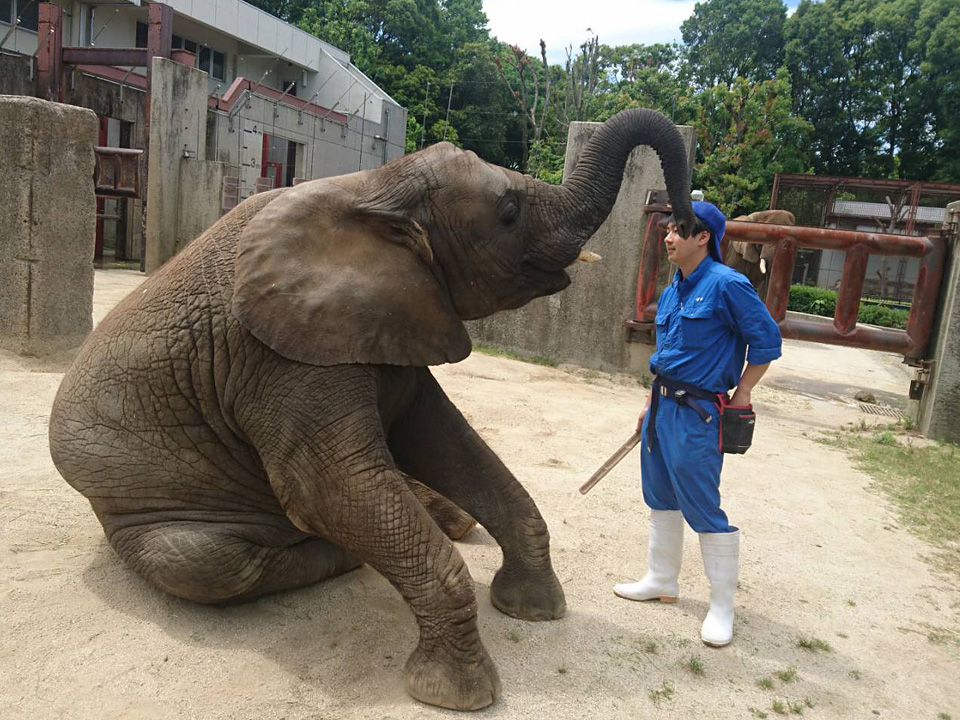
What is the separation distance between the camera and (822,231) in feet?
28.9

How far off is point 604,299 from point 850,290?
2.66 m

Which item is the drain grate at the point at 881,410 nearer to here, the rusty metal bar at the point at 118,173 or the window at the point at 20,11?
the rusty metal bar at the point at 118,173

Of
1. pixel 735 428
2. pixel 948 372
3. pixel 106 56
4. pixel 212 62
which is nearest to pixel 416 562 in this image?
pixel 735 428

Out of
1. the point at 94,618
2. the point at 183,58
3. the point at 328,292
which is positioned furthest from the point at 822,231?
the point at 183,58

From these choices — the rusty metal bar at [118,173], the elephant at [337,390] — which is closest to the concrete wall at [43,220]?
the elephant at [337,390]

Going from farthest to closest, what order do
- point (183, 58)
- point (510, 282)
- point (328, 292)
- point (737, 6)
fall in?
point (737, 6), point (183, 58), point (510, 282), point (328, 292)

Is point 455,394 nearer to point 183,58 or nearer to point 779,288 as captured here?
point 779,288

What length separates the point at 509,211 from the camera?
10.5 feet

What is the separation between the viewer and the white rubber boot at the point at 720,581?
3621mm

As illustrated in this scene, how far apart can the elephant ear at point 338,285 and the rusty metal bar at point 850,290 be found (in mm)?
6490

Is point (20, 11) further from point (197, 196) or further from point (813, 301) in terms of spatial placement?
point (813, 301)

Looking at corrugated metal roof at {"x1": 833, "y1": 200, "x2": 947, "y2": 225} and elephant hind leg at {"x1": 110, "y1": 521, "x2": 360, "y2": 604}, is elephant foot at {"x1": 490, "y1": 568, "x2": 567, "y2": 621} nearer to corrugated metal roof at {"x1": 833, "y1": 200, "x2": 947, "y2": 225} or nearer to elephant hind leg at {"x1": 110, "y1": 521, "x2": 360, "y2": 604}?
elephant hind leg at {"x1": 110, "y1": 521, "x2": 360, "y2": 604}

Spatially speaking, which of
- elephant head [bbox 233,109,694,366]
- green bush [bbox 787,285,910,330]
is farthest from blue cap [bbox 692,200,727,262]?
green bush [bbox 787,285,910,330]

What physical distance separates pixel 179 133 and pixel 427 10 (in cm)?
3789
